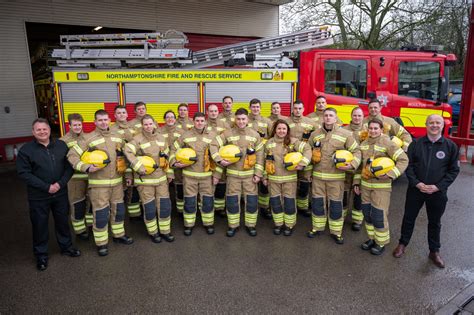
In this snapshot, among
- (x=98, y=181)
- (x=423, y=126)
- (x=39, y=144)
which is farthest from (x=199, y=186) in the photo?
(x=423, y=126)

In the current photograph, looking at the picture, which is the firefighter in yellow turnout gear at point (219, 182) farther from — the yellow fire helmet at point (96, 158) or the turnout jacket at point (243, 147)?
the yellow fire helmet at point (96, 158)

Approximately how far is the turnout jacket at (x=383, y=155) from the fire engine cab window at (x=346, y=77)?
7.83 feet

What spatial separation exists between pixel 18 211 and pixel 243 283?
13.7ft

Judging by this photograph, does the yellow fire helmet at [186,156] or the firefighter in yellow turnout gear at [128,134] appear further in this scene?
the firefighter in yellow turnout gear at [128,134]

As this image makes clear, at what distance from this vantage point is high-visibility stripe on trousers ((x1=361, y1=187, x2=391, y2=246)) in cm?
386

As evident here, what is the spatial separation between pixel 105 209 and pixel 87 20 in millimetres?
7692

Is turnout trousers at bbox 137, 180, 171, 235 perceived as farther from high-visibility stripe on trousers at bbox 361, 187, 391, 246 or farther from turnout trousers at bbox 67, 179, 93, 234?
high-visibility stripe on trousers at bbox 361, 187, 391, 246

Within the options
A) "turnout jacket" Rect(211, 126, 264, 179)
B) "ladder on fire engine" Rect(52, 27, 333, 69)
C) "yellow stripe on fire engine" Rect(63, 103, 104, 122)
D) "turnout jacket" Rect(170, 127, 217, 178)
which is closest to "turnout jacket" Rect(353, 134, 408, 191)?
"turnout jacket" Rect(211, 126, 264, 179)

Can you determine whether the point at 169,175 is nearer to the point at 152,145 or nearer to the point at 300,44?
the point at 152,145

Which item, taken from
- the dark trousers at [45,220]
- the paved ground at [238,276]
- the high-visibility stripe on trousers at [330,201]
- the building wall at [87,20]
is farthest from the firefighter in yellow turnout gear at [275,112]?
the building wall at [87,20]

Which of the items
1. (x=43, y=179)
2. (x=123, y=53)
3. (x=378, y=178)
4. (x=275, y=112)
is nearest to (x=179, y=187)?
(x=275, y=112)

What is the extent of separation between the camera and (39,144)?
360 centimetres

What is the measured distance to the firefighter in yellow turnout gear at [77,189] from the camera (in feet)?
13.5

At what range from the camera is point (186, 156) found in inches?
166
